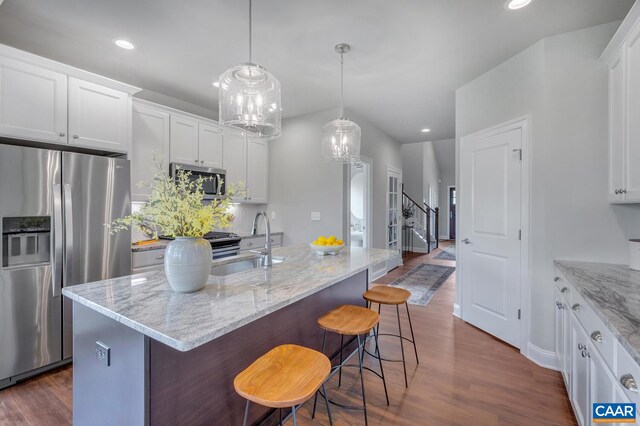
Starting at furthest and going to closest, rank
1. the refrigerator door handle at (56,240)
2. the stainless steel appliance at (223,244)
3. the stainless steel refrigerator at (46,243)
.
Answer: the stainless steel appliance at (223,244) → the refrigerator door handle at (56,240) → the stainless steel refrigerator at (46,243)

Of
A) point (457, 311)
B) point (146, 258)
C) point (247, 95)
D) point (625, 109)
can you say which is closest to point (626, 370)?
point (625, 109)

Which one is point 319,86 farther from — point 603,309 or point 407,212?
point 407,212

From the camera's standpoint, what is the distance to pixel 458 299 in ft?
11.7

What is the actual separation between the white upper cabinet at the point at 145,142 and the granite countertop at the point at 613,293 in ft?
12.0

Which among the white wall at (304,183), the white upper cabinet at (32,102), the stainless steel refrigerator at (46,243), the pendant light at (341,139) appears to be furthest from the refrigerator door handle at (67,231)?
the white wall at (304,183)

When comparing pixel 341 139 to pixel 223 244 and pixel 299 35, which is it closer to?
pixel 299 35

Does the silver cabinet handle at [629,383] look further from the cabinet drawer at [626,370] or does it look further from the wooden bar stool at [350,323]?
the wooden bar stool at [350,323]

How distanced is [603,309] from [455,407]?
1.18 m

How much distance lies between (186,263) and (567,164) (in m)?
2.95

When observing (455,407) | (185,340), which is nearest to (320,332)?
(455,407)

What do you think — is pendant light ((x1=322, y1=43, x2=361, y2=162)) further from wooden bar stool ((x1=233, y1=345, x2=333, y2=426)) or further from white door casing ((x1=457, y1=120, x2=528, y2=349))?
wooden bar stool ((x1=233, y1=345, x2=333, y2=426))

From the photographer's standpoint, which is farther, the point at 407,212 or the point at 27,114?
the point at 407,212

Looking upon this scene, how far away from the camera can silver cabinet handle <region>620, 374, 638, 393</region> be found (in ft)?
3.20

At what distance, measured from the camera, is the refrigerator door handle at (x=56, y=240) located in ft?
7.78
